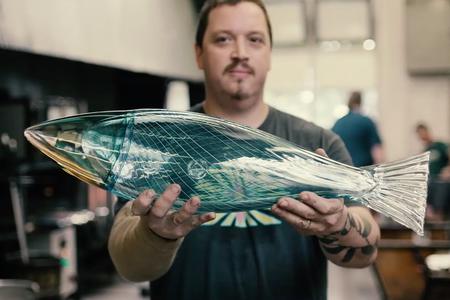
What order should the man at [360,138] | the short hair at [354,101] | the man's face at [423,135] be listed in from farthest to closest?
the man's face at [423,135]
the short hair at [354,101]
the man at [360,138]

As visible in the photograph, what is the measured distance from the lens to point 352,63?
24.9ft

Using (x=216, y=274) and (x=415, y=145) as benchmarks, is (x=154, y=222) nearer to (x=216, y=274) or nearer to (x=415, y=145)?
(x=216, y=274)

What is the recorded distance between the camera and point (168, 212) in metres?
0.81

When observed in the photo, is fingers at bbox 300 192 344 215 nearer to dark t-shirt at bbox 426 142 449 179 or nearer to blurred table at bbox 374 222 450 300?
blurred table at bbox 374 222 450 300

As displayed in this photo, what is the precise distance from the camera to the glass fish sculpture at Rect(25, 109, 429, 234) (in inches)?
30.5

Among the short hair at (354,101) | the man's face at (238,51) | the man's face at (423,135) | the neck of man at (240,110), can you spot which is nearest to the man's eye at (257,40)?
the man's face at (238,51)

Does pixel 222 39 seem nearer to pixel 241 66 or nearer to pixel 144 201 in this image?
pixel 241 66

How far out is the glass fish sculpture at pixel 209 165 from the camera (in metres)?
0.77

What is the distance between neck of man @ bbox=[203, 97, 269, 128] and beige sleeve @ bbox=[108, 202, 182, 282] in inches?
9.2

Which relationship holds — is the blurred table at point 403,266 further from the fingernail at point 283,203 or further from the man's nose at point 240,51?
the fingernail at point 283,203

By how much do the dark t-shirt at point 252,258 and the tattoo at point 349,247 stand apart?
72 millimetres

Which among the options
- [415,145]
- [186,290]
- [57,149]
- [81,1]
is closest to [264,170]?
[57,149]

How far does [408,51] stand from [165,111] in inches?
263

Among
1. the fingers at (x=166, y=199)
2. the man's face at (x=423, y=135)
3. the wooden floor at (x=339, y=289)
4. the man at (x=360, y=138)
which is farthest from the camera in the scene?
the man's face at (x=423, y=135)
